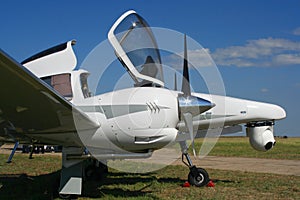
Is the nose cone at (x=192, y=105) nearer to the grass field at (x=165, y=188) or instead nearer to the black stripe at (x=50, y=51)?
the grass field at (x=165, y=188)

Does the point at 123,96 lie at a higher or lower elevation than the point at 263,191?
higher

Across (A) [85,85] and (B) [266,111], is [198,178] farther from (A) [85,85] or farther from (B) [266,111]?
(A) [85,85]

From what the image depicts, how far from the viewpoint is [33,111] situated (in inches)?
237

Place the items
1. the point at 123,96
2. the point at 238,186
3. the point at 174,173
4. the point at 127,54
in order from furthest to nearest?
the point at 174,173, the point at 238,186, the point at 127,54, the point at 123,96

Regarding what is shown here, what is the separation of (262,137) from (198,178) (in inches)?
81.4

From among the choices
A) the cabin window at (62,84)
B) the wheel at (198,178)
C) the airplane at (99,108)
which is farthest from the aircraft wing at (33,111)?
the wheel at (198,178)

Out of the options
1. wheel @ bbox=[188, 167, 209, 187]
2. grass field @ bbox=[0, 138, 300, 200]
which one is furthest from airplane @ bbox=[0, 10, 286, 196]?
grass field @ bbox=[0, 138, 300, 200]

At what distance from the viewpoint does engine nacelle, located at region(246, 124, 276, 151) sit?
32.2ft

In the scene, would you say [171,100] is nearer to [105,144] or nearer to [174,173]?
[105,144]

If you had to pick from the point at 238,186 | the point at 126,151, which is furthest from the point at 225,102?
the point at 126,151

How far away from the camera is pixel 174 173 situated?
1241 centimetres

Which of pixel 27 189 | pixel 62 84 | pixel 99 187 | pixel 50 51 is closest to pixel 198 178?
Answer: pixel 99 187

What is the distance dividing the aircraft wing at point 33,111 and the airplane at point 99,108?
0.04 feet

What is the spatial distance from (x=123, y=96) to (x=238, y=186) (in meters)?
4.07
